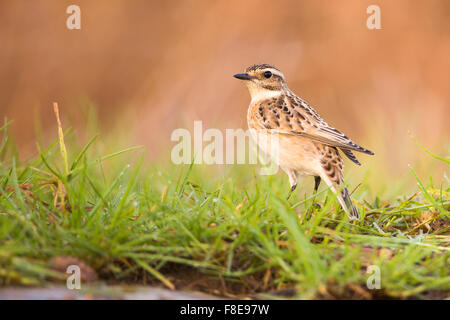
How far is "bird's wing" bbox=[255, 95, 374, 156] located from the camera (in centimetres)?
681

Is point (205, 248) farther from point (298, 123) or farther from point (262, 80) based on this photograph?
point (262, 80)

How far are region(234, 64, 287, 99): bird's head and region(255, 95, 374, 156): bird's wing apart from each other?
0.31 meters

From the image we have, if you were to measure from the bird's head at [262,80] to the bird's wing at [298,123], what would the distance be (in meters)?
0.31

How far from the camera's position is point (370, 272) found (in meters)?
4.08

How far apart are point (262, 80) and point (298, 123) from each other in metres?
1.19

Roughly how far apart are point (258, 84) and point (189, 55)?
676 cm

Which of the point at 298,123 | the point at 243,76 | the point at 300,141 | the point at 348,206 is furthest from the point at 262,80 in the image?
the point at 348,206

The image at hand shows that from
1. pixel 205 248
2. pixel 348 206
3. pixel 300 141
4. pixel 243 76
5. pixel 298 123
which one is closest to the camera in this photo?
pixel 205 248

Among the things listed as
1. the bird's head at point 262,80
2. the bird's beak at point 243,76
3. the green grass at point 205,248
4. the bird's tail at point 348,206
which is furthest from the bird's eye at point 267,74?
the green grass at point 205,248

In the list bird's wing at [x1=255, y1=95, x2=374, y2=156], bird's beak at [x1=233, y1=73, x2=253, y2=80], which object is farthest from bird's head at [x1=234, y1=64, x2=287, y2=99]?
bird's wing at [x1=255, y1=95, x2=374, y2=156]

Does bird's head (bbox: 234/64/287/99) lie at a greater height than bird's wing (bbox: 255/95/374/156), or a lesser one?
greater

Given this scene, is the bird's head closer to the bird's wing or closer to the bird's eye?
the bird's eye

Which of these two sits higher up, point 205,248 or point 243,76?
point 243,76

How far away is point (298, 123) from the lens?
714cm
